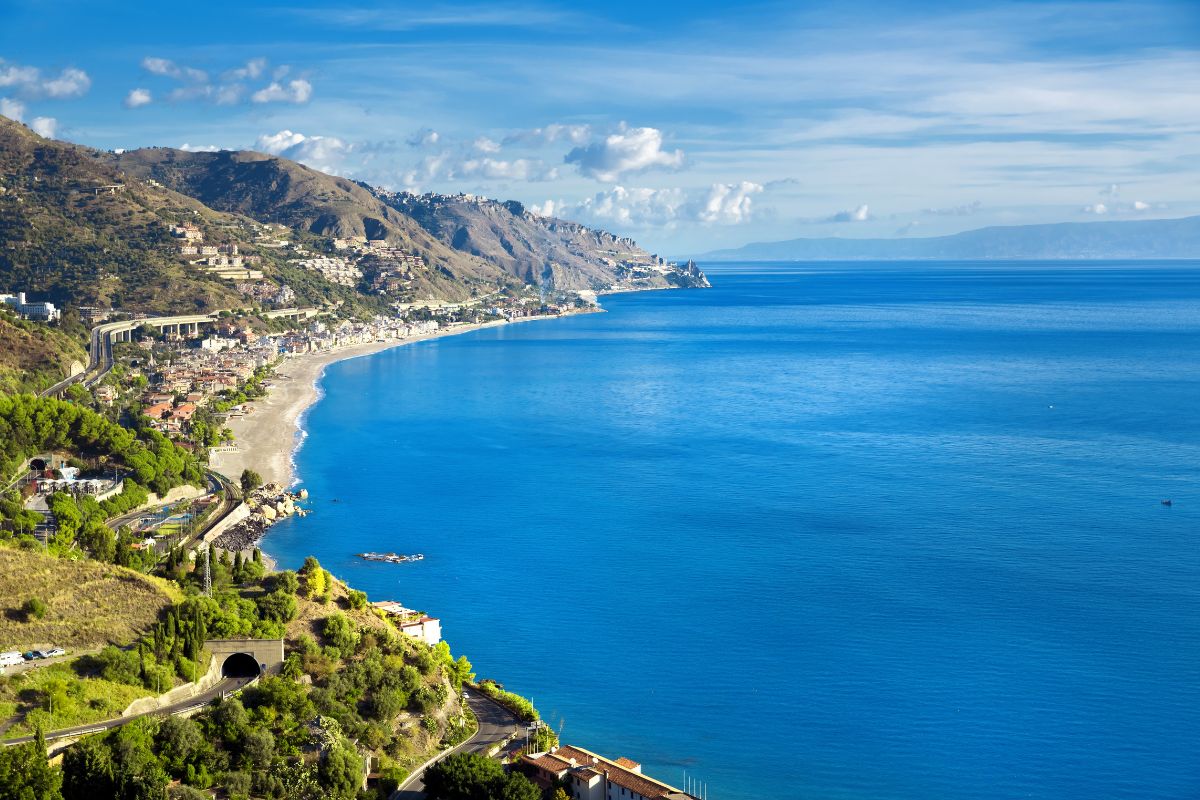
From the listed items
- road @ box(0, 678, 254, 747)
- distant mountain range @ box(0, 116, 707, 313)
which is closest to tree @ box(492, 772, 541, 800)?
road @ box(0, 678, 254, 747)

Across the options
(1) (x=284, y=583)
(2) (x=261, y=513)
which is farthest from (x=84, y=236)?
(1) (x=284, y=583)

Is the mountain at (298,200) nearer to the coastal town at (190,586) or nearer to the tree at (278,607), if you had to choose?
the coastal town at (190,586)

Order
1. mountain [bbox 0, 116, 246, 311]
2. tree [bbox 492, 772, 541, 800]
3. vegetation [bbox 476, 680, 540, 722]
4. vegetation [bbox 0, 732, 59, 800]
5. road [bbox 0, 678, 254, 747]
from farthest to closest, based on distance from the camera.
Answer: mountain [bbox 0, 116, 246, 311], vegetation [bbox 476, 680, 540, 722], tree [bbox 492, 772, 541, 800], road [bbox 0, 678, 254, 747], vegetation [bbox 0, 732, 59, 800]

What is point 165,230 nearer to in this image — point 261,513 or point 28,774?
point 261,513

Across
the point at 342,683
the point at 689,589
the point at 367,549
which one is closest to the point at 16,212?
the point at 367,549

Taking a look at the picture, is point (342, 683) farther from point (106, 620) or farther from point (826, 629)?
point (826, 629)

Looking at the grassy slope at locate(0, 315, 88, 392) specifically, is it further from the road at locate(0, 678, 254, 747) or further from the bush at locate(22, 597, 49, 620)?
the road at locate(0, 678, 254, 747)
